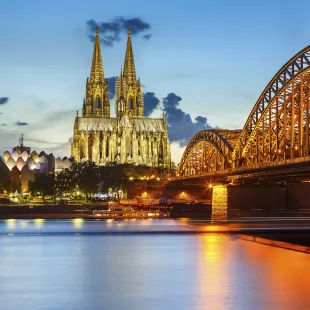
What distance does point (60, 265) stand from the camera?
32.0m

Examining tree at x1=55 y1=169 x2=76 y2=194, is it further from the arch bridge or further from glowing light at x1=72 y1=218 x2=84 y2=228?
glowing light at x1=72 y1=218 x2=84 y2=228

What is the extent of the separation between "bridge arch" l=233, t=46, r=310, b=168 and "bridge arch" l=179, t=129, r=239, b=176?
9.35 meters

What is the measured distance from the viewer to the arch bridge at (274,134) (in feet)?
218

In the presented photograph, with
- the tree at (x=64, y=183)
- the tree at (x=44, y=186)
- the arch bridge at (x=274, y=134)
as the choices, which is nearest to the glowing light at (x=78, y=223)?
the arch bridge at (x=274, y=134)

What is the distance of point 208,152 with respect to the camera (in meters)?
124

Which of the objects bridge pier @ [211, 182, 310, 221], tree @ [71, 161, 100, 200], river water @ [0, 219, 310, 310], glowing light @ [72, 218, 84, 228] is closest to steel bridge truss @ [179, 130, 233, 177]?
bridge pier @ [211, 182, 310, 221]

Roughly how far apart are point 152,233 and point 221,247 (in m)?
15.7

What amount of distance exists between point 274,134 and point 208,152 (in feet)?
141

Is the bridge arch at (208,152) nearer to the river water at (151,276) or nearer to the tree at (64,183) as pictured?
the tree at (64,183)

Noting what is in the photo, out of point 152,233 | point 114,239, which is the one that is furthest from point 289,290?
point 152,233

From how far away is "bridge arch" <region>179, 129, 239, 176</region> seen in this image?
346 feet

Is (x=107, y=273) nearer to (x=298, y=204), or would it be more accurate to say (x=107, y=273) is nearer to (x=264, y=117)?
(x=264, y=117)

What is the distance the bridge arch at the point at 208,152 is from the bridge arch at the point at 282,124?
9.35 metres

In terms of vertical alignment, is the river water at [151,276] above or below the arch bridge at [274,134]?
below
